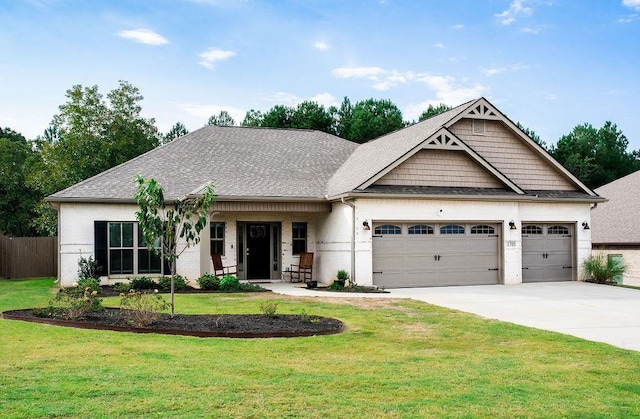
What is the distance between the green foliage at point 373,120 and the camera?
42906mm

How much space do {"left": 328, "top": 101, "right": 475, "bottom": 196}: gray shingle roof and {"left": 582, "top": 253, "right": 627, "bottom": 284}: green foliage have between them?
6587 mm

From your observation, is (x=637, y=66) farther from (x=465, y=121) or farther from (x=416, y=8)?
(x=416, y=8)

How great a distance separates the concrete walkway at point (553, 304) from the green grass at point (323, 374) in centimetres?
114

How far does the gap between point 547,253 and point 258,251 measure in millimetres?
9617

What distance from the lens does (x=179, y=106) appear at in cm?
4472

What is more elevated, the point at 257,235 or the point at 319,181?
the point at 319,181

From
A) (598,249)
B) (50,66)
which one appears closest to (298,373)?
(50,66)

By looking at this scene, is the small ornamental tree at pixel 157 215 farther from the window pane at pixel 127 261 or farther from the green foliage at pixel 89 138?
the green foliage at pixel 89 138

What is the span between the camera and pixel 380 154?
20.5 m

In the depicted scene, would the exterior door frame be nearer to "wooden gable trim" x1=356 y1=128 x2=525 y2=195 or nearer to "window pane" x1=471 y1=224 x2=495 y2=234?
"wooden gable trim" x1=356 y1=128 x2=525 y2=195

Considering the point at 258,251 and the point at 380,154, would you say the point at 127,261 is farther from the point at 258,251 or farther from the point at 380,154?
the point at 380,154

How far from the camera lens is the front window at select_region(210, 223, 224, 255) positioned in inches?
779

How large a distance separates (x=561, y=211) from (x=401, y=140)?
5.80 meters

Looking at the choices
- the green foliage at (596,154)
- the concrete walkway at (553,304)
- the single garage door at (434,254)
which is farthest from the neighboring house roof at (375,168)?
the green foliage at (596,154)
